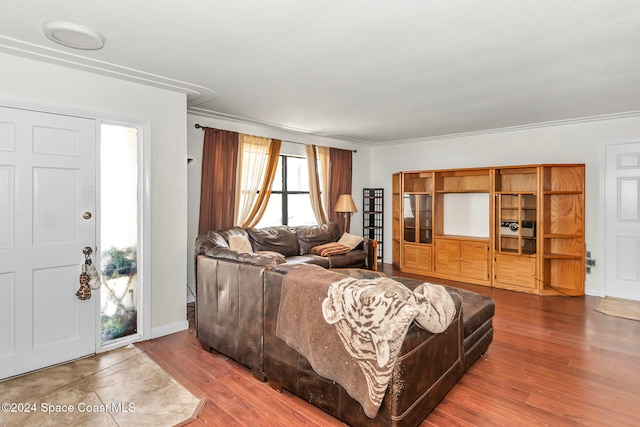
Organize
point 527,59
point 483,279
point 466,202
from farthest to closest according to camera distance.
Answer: point 466,202
point 483,279
point 527,59

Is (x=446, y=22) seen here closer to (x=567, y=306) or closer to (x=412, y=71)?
(x=412, y=71)

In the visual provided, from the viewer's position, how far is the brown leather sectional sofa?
6.57 feet

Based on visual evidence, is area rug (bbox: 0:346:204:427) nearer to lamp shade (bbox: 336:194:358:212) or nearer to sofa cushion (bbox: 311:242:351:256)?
sofa cushion (bbox: 311:242:351:256)

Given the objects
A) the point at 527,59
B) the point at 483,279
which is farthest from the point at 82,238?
the point at 483,279

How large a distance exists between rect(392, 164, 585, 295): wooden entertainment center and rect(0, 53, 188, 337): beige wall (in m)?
4.17

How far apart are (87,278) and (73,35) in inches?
76.4

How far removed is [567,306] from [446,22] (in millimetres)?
4142

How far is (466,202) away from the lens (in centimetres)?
631

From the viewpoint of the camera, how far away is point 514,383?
8.87 feet

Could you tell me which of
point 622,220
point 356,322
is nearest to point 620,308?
point 622,220

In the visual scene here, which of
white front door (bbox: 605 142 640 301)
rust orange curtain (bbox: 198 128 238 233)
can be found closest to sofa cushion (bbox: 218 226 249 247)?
rust orange curtain (bbox: 198 128 238 233)

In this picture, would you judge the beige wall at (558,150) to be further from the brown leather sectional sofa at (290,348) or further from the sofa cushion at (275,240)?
the brown leather sectional sofa at (290,348)

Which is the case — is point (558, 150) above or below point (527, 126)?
below

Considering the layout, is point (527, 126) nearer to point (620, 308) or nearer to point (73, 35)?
point (620, 308)
